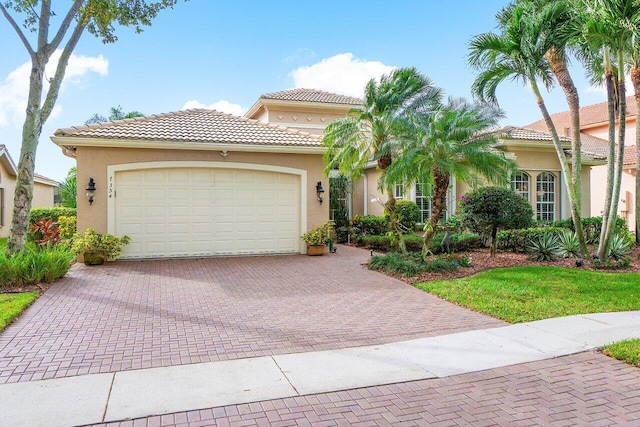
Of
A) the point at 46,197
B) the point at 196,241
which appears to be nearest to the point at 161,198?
the point at 196,241

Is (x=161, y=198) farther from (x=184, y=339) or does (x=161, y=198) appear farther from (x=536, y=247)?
(x=536, y=247)

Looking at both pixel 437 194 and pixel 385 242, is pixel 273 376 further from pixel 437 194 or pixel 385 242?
pixel 385 242

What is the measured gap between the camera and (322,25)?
16250 millimetres

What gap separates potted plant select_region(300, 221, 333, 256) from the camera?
45.3 ft

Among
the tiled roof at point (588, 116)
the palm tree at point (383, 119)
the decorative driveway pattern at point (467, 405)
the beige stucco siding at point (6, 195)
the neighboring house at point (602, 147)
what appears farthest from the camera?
the tiled roof at point (588, 116)

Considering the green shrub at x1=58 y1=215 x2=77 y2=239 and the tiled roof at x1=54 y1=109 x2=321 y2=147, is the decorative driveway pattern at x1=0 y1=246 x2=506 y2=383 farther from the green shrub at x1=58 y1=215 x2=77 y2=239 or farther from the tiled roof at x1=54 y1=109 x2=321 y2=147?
the green shrub at x1=58 y1=215 x2=77 y2=239

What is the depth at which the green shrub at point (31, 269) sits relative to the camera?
29.6ft

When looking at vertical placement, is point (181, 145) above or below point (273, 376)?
above

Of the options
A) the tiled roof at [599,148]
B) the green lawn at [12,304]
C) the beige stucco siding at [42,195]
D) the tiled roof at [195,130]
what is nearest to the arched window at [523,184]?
the tiled roof at [599,148]

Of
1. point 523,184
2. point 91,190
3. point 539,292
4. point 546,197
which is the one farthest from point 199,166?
point 546,197

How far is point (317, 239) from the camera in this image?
45.5 feet

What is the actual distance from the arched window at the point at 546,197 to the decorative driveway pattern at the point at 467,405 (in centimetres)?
1432

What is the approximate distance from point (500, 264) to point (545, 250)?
1645mm

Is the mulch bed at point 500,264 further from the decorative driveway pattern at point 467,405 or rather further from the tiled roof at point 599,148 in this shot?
the tiled roof at point 599,148
